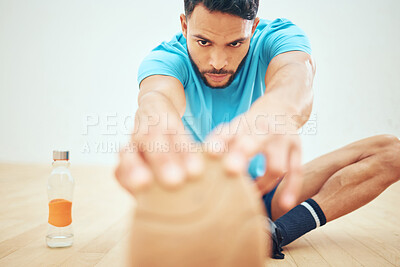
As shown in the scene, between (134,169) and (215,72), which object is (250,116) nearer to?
(134,169)

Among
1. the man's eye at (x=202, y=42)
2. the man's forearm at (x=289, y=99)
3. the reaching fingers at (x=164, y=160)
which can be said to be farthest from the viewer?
the man's eye at (x=202, y=42)

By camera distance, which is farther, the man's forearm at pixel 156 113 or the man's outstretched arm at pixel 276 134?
the man's forearm at pixel 156 113

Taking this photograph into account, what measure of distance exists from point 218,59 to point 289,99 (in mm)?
427

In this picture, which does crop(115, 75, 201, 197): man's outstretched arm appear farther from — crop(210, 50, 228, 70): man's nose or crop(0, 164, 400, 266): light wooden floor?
crop(0, 164, 400, 266): light wooden floor

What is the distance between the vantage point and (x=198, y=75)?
138cm

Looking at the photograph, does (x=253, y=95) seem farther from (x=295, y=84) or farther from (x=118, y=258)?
(x=118, y=258)

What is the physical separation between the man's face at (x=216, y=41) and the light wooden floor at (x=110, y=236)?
0.64 meters

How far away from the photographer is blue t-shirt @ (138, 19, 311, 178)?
51.8 inches

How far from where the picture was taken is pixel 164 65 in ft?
4.24

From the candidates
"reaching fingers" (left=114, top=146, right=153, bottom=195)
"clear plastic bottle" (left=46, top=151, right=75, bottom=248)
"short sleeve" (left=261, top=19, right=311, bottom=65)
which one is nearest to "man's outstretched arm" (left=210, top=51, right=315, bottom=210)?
"reaching fingers" (left=114, top=146, right=153, bottom=195)

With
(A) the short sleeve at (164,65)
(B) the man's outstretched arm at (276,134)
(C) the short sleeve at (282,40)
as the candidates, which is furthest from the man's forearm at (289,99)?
(A) the short sleeve at (164,65)

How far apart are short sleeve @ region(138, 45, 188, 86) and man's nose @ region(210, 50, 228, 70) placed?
154mm

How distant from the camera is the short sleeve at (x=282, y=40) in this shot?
121 centimetres

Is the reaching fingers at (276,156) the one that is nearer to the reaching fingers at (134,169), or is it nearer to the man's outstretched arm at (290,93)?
the man's outstretched arm at (290,93)
